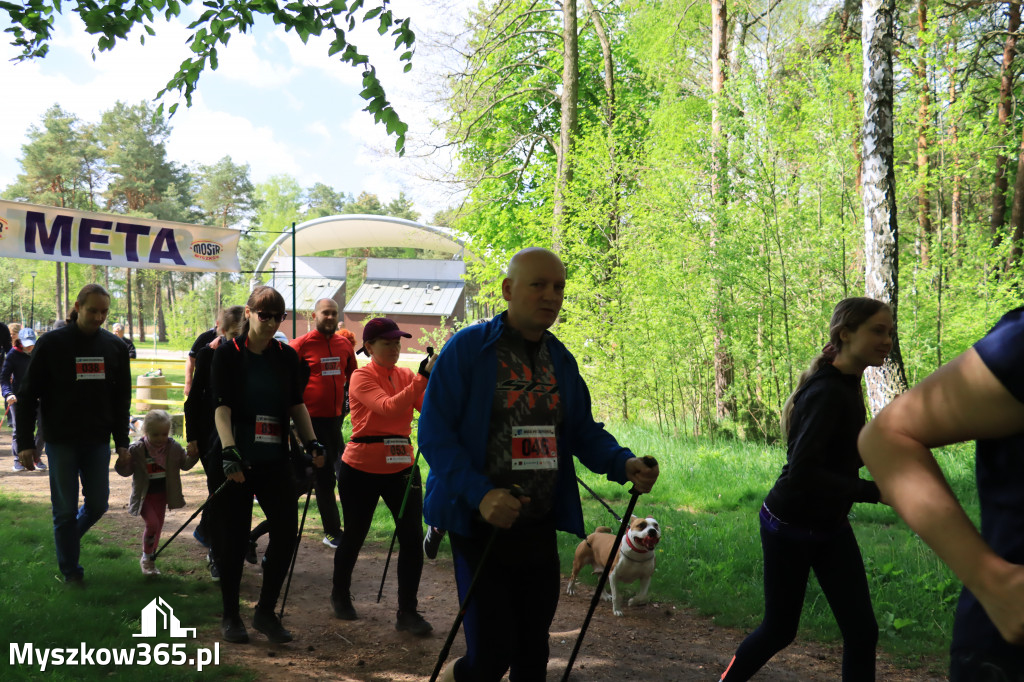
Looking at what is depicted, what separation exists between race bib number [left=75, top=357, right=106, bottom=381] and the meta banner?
23.6 feet

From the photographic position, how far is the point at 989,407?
3.77 feet

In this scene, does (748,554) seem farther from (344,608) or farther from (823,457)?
(823,457)

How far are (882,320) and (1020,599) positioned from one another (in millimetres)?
2389

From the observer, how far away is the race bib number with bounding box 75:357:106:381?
5.67m

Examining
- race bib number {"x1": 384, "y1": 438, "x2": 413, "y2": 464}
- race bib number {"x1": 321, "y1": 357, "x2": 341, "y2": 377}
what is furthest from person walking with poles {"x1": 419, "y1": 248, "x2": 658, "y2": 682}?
race bib number {"x1": 321, "y1": 357, "x2": 341, "y2": 377}

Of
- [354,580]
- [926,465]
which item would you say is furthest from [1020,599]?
[354,580]

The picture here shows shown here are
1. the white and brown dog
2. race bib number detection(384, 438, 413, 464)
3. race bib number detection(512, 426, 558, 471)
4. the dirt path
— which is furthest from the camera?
the white and brown dog

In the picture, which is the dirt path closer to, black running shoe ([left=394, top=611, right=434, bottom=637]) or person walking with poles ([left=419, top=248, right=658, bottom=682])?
black running shoe ([left=394, top=611, right=434, bottom=637])

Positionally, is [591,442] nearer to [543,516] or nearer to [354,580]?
[543,516]

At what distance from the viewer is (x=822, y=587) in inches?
126
